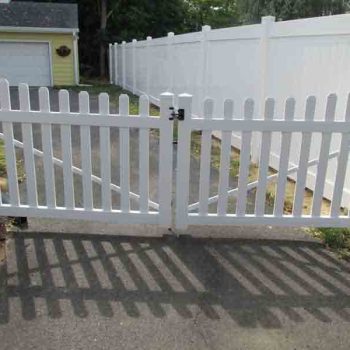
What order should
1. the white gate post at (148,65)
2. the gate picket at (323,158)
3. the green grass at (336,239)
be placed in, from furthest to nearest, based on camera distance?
the white gate post at (148,65), the green grass at (336,239), the gate picket at (323,158)

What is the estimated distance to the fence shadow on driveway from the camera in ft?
9.71

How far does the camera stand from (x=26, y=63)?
1981cm

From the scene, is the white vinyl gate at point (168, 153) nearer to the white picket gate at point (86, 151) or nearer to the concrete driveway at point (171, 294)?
the white picket gate at point (86, 151)

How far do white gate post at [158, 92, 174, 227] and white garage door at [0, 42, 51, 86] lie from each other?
17.7 m

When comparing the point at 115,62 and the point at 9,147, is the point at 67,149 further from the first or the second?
the point at 115,62

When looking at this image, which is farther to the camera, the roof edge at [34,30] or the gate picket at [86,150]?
the roof edge at [34,30]

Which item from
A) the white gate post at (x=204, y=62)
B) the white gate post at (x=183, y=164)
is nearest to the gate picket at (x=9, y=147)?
the white gate post at (x=183, y=164)

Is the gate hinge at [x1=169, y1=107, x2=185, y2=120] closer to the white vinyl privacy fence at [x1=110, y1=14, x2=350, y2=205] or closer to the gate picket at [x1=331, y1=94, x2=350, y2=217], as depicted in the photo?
the gate picket at [x1=331, y1=94, x2=350, y2=217]

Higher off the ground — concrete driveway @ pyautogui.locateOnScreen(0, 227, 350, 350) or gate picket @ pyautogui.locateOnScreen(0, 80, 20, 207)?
gate picket @ pyautogui.locateOnScreen(0, 80, 20, 207)

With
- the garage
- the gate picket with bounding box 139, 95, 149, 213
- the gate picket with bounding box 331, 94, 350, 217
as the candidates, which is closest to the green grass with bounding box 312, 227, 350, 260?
the gate picket with bounding box 331, 94, 350, 217

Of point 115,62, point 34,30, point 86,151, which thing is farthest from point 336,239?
point 115,62

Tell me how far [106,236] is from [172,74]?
25.3 feet

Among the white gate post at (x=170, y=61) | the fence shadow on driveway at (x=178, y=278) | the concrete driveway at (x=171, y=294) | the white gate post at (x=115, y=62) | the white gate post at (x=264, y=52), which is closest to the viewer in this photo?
the concrete driveway at (x=171, y=294)

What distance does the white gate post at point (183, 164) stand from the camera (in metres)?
3.57
